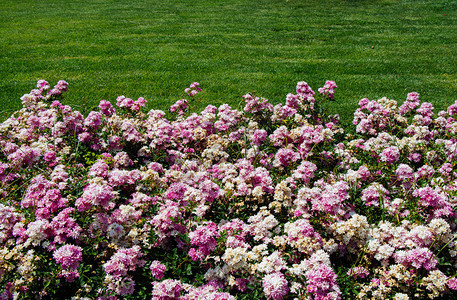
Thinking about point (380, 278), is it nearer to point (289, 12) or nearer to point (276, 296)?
point (276, 296)

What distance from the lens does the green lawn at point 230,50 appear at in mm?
6148

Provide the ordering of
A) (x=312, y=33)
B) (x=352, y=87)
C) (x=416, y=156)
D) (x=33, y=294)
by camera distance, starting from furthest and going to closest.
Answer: (x=312, y=33)
(x=352, y=87)
(x=416, y=156)
(x=33, y=294)

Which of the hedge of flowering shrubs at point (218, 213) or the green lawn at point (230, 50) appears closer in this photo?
the hedge of flowering shrubs at point (218, 213)

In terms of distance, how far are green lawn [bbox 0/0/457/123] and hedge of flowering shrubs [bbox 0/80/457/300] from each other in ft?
5.22

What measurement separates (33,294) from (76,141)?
62.7 inches

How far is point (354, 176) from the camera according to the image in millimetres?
2928

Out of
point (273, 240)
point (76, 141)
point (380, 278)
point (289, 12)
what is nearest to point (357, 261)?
point (380, 278)

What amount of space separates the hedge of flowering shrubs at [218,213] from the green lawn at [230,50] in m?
1.59

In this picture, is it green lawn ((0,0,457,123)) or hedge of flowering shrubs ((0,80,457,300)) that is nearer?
hedge of flowering shrubs ((0,80,457,300))

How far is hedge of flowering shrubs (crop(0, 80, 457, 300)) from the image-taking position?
7.18 feet

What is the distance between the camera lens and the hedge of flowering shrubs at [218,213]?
2.19m

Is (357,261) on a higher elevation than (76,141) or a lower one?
lower

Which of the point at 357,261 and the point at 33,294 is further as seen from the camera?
the point at 357,261

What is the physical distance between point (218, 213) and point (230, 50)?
573 cm
